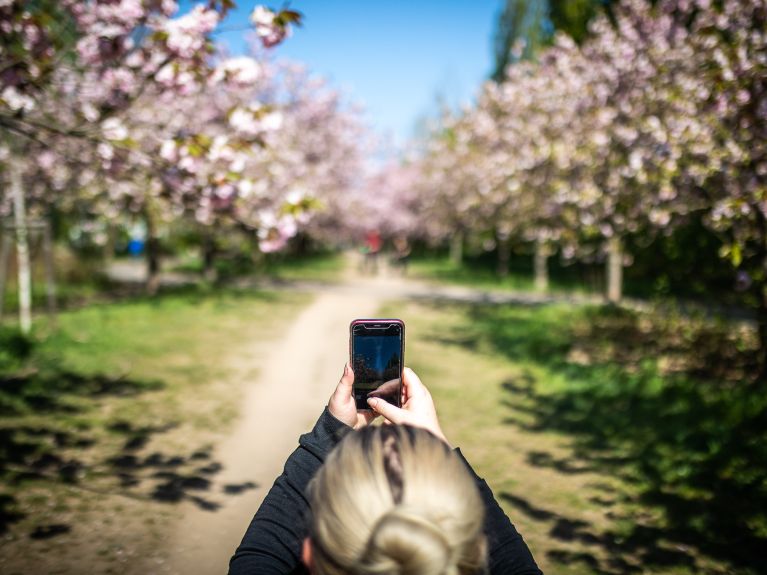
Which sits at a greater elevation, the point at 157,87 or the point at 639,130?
the point at 639,130

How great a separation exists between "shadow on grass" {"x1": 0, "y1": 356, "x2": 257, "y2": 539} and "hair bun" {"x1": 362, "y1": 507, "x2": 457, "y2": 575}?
3930mm

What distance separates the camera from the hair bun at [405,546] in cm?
103

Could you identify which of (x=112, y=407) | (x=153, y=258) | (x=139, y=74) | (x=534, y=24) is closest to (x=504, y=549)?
(x=139, y=74)

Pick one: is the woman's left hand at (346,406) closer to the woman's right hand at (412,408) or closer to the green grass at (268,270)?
the woman's right hand at (412,408)

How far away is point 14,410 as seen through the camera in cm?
646

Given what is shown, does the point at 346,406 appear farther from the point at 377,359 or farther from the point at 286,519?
the point at 286,519

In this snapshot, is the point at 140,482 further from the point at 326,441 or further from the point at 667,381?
the point at 667,381

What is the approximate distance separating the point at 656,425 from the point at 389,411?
20.5 ft

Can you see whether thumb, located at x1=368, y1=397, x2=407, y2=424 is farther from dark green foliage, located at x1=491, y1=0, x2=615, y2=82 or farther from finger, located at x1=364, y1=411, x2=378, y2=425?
dark green foliage, located at x1=491, y1=0, x2=615, y2=82

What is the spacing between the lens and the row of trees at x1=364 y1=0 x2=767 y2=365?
5.82 m

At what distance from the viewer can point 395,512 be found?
1054mm

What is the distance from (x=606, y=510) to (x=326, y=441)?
4.12m

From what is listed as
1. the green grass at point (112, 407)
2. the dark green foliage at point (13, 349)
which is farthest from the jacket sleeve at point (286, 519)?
the dark green foliage at point (13, 349)

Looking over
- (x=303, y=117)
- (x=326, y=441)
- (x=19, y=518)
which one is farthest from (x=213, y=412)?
(x=303, y=117)
